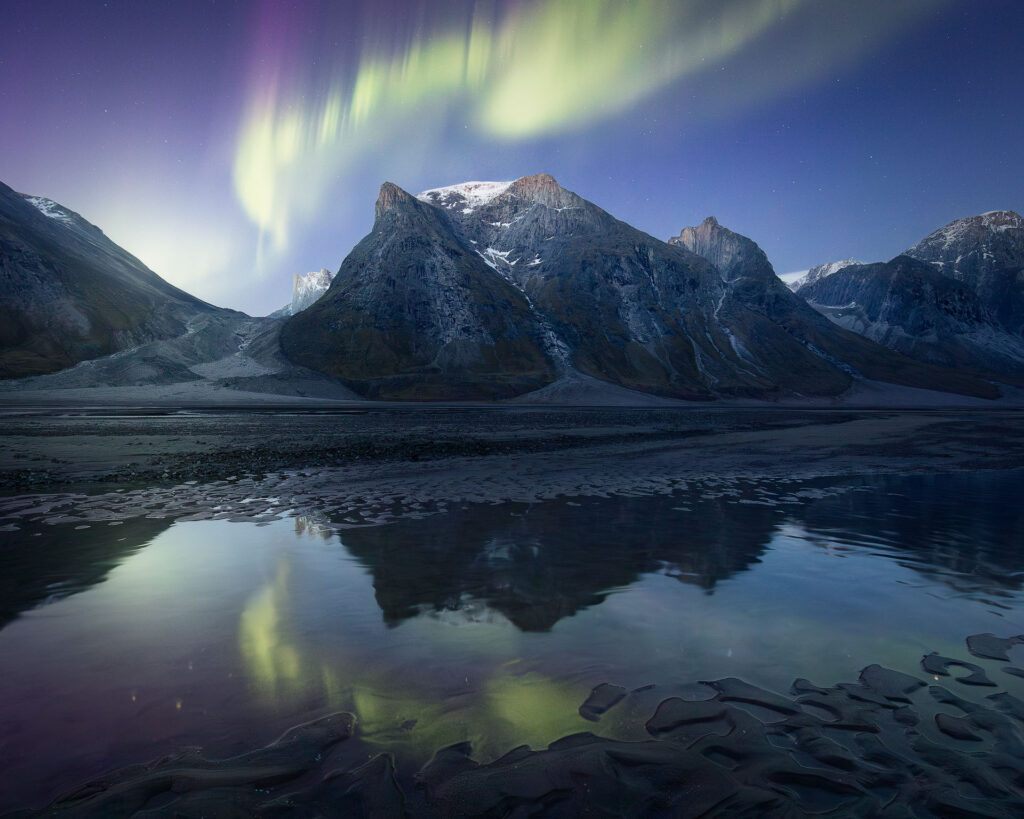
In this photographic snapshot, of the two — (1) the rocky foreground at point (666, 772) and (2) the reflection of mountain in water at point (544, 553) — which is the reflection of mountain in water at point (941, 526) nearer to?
(2) the reflection of mountain in water at point (544, 553)

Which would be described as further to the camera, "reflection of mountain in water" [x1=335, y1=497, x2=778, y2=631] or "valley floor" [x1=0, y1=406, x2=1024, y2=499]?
"valley floor" [x1=0, y1=406, x2=1024, y2=499]

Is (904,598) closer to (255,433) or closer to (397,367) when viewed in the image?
(255,433)

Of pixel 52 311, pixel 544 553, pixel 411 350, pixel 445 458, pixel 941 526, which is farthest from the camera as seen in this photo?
pixel 411 350

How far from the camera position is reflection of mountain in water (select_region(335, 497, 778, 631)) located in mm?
9211

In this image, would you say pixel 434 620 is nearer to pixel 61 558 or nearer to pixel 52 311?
pixel 61 558

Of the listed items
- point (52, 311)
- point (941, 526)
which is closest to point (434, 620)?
point (941, 526)

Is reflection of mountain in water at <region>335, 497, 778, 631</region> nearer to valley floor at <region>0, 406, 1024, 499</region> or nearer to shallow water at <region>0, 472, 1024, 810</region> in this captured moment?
shallow water at <region>0, 472, 1024, 810</region>

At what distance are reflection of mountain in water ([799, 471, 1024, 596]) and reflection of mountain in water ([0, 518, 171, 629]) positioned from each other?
16.0 m

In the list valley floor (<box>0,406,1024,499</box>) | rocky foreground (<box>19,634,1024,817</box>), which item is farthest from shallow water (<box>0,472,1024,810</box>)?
valley floor (<box>0,406,1024,499</box>)

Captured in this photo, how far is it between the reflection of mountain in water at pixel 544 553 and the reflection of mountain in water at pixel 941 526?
228cm

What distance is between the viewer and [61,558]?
11.0 m

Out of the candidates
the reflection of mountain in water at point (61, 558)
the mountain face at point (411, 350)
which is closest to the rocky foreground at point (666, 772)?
the reflection of mountain in water at point (61, 558)

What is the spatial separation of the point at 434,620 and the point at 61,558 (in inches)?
336

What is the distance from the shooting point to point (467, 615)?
8430 mm
